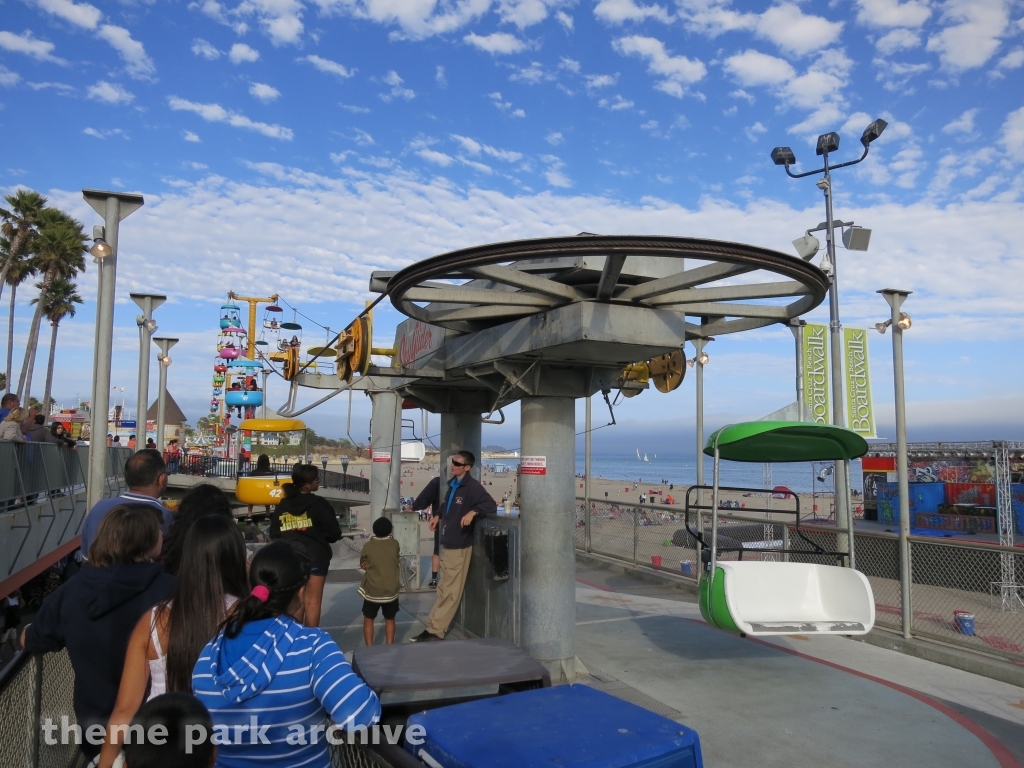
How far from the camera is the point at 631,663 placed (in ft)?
24.5

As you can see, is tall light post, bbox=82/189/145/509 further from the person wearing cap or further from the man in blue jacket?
the man in blue jacket

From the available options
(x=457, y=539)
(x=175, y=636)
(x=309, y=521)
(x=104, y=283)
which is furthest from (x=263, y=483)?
(x=175, y=636)

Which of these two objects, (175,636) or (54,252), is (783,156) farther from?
(54,252)

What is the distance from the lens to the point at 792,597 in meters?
7.91

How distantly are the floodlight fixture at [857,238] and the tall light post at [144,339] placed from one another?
12445mm

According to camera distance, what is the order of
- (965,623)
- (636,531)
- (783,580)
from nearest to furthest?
(783,580) → (965,623) → (636,531)

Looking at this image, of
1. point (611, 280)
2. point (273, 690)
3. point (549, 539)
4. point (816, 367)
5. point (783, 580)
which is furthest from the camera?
point (816, 367)

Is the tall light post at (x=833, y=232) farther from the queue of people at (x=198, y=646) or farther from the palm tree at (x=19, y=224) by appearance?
the palm tree at (x=19, y=224)

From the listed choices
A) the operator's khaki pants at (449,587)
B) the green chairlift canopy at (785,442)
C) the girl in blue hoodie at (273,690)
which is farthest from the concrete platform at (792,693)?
the girl in blue hoodie at (273,690)

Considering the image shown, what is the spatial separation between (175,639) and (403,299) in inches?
148

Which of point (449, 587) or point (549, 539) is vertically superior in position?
point (549, 539)

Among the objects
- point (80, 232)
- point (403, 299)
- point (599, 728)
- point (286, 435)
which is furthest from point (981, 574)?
point (80, 232)

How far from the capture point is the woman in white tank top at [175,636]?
9.46 ft

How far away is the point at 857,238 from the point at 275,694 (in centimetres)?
1296
